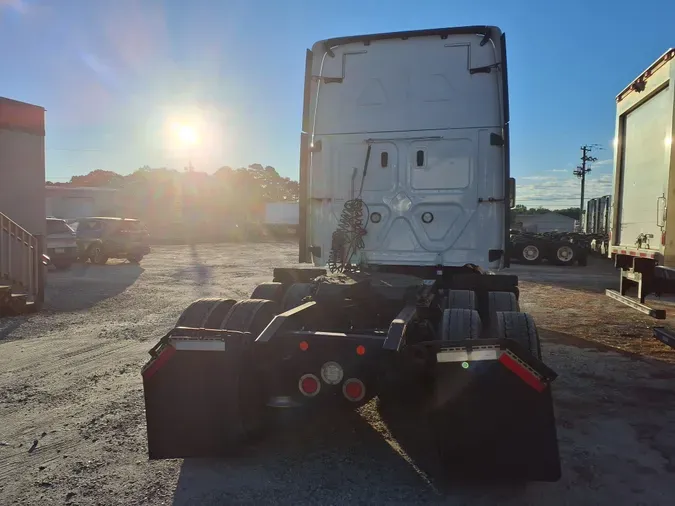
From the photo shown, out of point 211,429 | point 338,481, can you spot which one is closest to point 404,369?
point 338,481

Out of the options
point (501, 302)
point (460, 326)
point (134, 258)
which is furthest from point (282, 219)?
point (460, 326)

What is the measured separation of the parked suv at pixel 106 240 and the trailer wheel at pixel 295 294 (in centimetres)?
1524

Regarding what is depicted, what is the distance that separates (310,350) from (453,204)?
Result: 2.94m

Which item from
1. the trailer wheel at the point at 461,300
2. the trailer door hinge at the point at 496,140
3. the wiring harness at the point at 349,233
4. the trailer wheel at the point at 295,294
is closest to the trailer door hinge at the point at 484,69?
the trailer door hinge at the point at 496,140

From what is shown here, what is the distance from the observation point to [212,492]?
3355mm

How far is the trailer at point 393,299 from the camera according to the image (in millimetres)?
3201

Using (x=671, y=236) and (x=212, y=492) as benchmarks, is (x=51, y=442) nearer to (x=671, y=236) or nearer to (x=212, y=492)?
(x=212, y=492)

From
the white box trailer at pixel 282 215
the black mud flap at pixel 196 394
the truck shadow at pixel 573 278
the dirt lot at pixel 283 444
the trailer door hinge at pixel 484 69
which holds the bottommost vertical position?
the dirt lot at pixel 283 444

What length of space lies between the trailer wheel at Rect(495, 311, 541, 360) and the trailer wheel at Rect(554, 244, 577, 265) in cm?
2069

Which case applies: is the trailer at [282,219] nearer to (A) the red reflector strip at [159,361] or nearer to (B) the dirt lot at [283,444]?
(B) the dirt lot at [283,444]

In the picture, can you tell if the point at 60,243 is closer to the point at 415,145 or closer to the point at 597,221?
the point at 415,145

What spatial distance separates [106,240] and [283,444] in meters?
17.0

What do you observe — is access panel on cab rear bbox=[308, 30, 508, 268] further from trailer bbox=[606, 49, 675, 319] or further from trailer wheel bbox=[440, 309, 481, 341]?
trailer bbox=[606, 49, 675, 319]

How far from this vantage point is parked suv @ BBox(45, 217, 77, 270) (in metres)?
16.3
